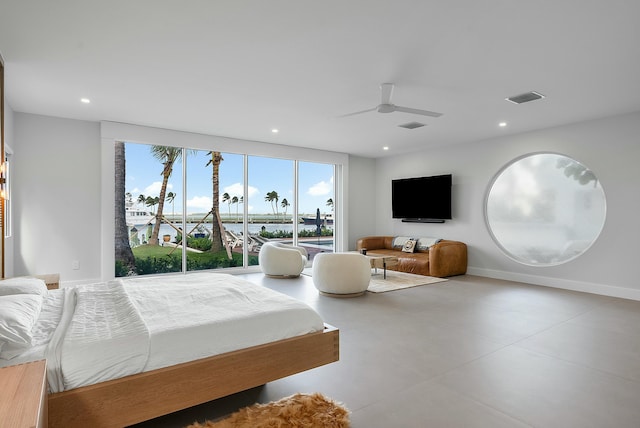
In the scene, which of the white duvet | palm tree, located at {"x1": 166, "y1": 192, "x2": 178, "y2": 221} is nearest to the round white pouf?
the white duvet

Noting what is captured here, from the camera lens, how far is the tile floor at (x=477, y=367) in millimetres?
2193

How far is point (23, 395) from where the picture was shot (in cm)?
127

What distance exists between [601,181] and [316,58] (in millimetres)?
4949

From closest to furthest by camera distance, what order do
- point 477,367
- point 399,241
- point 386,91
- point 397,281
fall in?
point 477,367 → point 386,91 → point 397,281 → point 399,241

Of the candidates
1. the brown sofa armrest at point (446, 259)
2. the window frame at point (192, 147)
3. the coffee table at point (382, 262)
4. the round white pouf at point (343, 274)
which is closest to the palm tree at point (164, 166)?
the window frame at point (192, 147)

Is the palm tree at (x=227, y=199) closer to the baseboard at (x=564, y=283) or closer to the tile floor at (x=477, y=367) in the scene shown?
the tile floor at (x=477, y=367)

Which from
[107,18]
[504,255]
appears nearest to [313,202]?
[504,255]

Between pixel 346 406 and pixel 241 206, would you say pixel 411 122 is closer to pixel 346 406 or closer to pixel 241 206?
pixel 241 206

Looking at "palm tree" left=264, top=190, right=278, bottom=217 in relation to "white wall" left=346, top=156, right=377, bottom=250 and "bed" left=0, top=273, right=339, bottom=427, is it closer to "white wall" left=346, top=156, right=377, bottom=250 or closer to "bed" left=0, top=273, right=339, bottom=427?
"white wall" left=346, top=156, right=377, bottom=250

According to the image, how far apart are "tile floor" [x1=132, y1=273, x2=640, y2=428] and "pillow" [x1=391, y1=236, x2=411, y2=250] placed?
340 centimetres

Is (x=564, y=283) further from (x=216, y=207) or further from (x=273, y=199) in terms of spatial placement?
(x=216, y=207)

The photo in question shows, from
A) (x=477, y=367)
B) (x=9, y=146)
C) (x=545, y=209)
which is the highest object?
(x=9, y=146)

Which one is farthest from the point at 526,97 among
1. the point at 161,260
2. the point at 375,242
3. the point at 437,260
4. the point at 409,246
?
the point at 161,260

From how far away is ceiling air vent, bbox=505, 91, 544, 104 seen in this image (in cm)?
434
